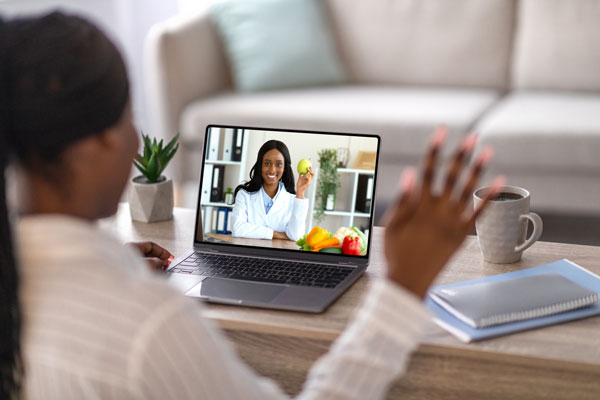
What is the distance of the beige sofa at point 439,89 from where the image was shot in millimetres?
2525

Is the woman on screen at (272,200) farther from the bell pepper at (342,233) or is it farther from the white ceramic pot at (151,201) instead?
the white ceramic pot at (151,201)

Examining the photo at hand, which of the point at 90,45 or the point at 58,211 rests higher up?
the point at 90,45

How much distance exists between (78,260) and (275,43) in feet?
7.79

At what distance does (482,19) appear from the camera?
2.97 meters

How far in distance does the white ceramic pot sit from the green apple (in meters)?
0.33

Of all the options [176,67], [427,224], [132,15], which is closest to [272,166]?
[427,224]

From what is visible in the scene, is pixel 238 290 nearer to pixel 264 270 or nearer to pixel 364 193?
pixel 264 270

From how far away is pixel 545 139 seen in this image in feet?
8.12

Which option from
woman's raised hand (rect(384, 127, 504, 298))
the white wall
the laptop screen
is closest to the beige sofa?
the white wall

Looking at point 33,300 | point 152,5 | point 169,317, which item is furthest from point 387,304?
point 152,5

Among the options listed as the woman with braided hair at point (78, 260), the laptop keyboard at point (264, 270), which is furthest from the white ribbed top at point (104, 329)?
the laptop keyboard at point (264, 270)

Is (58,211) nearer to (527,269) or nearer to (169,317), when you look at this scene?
(169,317)

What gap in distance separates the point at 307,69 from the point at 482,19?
700 mm

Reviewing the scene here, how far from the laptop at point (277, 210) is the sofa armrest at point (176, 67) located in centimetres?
148
